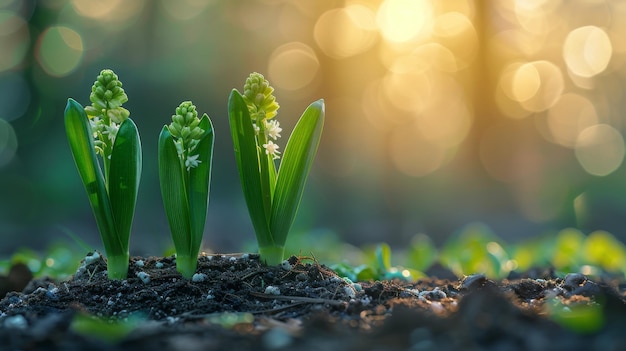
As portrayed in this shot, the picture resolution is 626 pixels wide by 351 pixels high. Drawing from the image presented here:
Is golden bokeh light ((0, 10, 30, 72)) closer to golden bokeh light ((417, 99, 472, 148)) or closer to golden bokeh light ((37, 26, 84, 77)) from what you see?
golden bokeh light ((37, 26, 84, 77))

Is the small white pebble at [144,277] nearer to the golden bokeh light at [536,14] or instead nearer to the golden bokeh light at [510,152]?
the golden bokeh light at [536,14]

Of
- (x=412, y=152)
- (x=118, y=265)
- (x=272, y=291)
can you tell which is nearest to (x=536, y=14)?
(x=412, y=152)

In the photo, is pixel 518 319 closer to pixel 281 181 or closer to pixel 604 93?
pixel 281 181

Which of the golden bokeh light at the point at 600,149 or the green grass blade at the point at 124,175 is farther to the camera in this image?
the golden bokeh light at the point at 600,149

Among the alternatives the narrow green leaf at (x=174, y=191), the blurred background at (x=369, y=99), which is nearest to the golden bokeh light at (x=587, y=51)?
the blurred background at (x=369, y=99)

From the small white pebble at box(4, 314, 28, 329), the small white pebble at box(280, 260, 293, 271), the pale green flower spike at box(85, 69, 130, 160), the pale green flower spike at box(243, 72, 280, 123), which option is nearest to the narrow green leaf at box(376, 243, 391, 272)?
the small white pebble at box(280, 260, 293, 271)
